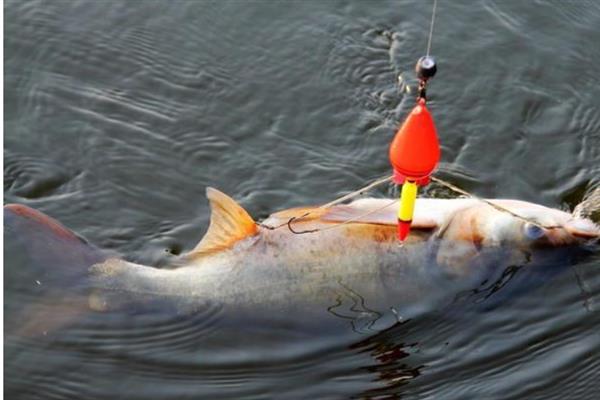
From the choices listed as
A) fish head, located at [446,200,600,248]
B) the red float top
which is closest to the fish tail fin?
the red float top

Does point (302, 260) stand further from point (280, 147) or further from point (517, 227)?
point (280, 147)

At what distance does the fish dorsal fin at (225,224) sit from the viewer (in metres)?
5.14

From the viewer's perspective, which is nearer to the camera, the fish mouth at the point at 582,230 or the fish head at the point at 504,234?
the fish head at the point at 504,234

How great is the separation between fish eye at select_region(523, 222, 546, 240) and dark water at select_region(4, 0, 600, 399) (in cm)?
34

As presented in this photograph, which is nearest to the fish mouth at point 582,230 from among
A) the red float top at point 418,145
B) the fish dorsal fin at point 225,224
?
the red float top at point 418,145

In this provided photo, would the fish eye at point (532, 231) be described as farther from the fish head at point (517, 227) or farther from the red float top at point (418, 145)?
the red float top at point (418, 145)

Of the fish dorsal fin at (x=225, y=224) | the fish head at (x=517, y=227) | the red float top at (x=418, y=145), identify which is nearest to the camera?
the red float top at (x=418, y=145)

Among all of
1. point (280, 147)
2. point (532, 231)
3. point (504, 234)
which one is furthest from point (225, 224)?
point (532, 231)

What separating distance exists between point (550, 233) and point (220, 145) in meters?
1.93

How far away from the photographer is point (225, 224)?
518 cm

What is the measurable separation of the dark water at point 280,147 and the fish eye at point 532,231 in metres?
0.34

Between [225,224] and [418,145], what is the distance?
112cm

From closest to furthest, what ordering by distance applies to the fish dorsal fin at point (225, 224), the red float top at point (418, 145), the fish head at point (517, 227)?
1. the red float top at point (418, 145)
2. the fish dorsal fin at point (225, 224)
3. the fish head at point (517, 227)

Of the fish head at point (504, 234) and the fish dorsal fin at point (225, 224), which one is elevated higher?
the fish dorsal fin at point (225, 224)
